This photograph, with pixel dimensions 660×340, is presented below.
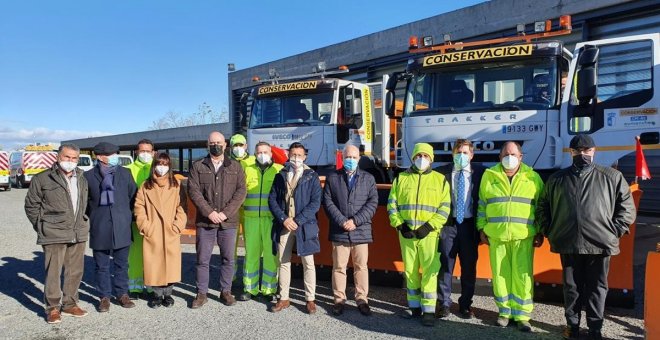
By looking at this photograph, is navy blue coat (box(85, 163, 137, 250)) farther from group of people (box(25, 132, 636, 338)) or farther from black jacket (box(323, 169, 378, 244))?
black jacket (box(323, 169, 378, 244))

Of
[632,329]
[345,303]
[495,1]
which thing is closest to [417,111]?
[345,303]

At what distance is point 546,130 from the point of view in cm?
621

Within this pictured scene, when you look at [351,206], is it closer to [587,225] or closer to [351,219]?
[351,219]

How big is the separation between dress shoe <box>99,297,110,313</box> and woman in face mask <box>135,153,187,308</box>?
0.44m

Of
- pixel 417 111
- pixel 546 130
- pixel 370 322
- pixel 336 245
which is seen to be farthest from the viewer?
pixel 417 111

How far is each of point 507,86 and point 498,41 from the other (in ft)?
3.10

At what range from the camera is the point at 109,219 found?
534 cm

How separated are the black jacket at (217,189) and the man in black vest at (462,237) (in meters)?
2.26

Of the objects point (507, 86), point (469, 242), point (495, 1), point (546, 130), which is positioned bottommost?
point (469, 242)

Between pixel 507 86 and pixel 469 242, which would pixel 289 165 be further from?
pixel 507 86

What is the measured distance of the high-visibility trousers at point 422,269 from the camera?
4.88m

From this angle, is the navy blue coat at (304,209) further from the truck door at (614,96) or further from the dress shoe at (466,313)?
the truck door at (614,96)

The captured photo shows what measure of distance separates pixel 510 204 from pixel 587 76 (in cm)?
244

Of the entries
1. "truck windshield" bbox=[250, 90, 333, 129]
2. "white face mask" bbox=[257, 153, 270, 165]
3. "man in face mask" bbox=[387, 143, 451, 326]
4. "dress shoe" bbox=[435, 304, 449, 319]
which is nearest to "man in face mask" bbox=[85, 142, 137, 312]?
"white face mask" bbox=[257, 153, 270, 165]
